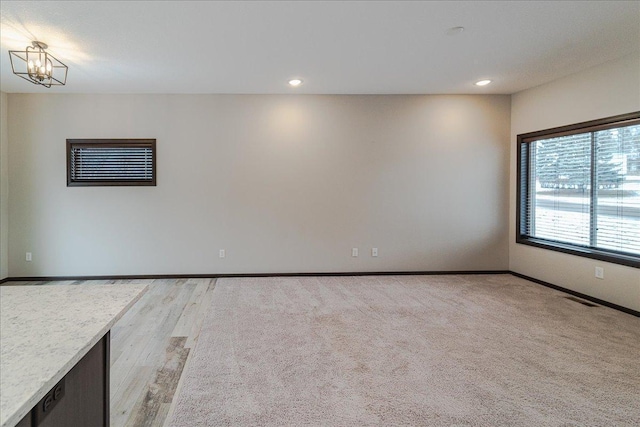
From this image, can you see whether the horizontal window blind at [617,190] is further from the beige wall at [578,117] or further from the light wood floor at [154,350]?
the light wood floor at [154,350]

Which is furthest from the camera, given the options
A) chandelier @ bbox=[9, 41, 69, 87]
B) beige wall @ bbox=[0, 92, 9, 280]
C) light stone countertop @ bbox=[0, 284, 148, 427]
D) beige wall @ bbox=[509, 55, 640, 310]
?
beige wall @ bbox=[0, 92, 9, 280]

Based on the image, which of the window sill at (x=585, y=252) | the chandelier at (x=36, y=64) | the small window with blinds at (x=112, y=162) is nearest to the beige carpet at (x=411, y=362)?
the window sill at (x=585, y=252)

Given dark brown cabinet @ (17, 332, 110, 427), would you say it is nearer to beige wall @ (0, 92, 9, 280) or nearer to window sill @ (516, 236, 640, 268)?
window sill @ (516, 236, 640, 268)

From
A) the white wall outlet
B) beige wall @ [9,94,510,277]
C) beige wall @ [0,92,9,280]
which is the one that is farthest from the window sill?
beige wall @ [0,92,9,280]

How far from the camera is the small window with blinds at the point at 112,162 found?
490 centimetres

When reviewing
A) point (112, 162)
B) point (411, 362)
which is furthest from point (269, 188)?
point (411, 362)

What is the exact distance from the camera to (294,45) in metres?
3.30

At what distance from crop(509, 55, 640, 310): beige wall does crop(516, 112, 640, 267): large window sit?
11 centimetres

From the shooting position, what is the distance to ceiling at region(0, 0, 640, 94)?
8.69 feet

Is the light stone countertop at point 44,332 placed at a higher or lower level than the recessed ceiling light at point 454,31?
lower

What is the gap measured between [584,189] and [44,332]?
16.8ft

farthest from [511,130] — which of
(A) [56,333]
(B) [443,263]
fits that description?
(A) [56,333]

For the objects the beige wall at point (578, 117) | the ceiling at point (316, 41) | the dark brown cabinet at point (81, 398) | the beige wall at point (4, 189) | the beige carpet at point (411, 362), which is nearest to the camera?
the dark brown cabinet at point (81, 398)

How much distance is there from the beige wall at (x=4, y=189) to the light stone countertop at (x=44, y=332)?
449 centimetres
